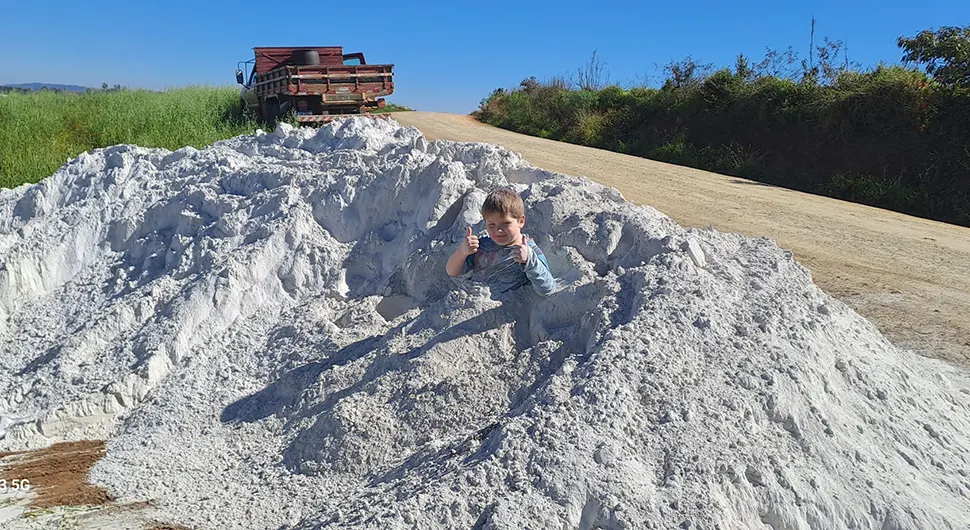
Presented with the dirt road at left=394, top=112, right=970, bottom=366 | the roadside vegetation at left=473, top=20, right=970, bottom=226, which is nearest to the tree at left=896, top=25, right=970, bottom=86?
the roadside vegetation at left=473, top=20, right=970, bottom=226

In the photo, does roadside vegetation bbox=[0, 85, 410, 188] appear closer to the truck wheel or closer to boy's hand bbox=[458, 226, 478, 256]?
the truck wheel

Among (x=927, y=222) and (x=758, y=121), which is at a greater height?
(x=758, y=121)

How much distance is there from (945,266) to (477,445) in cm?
635

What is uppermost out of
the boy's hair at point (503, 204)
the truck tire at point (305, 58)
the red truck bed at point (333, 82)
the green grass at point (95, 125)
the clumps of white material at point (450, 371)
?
the truck tire at point (305, 58)

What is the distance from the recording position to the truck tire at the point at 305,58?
15578mm

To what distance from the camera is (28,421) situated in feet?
13.8

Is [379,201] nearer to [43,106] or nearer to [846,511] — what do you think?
[846,511]

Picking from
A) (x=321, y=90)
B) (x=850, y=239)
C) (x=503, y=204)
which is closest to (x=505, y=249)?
(x=503, y=204)

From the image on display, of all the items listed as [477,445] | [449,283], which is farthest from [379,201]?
[477,445]

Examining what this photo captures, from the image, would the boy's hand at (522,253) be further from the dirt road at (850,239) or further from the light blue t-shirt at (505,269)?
the dirt road at (850,239)

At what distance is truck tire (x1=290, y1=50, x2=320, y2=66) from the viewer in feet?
51.1

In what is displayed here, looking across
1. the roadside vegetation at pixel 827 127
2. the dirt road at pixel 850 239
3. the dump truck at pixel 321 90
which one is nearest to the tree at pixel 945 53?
the roadside vegetation at pixel 827 127

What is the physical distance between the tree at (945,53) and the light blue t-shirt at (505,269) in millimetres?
11818

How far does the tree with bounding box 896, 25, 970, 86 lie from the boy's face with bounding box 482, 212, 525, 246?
11.9m
